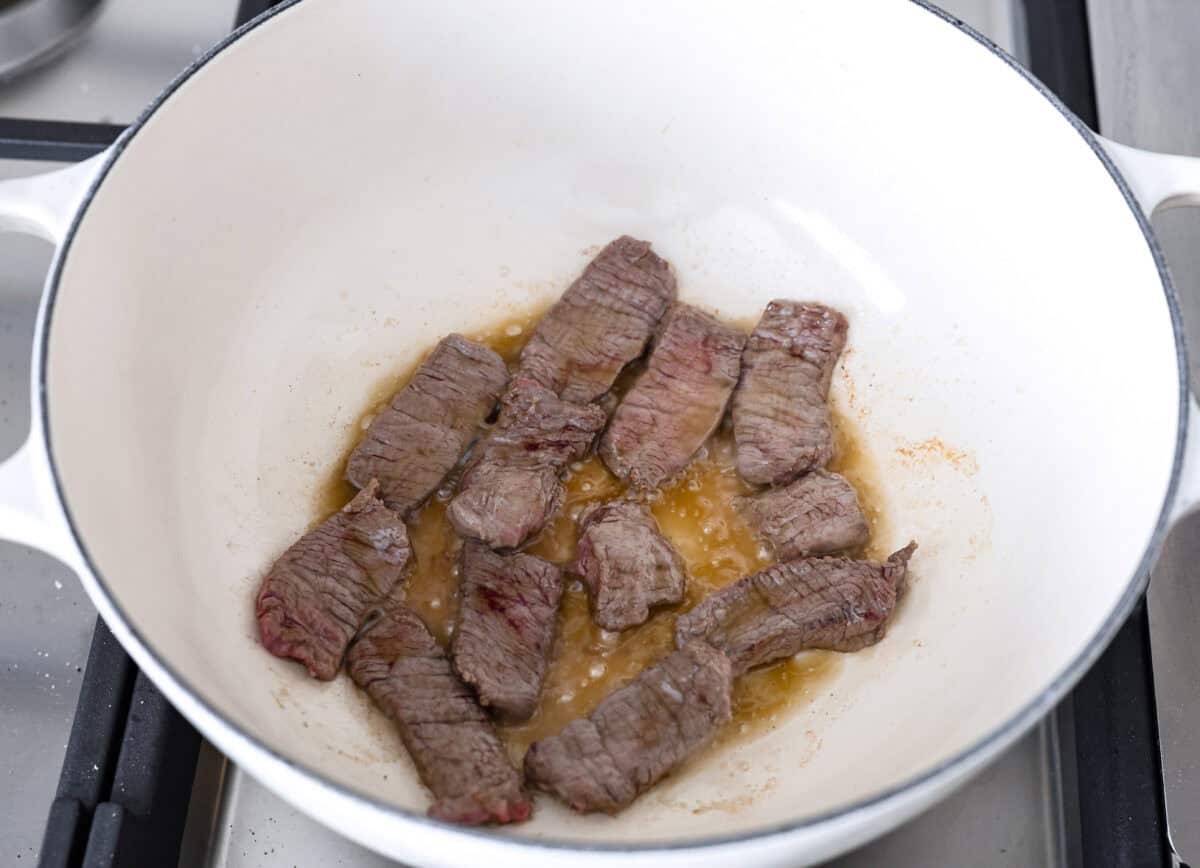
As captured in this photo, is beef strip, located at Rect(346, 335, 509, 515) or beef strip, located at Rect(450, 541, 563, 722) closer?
beef strip, located at Rect(450, 541, 563, 722)

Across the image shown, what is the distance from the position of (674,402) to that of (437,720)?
90 cm

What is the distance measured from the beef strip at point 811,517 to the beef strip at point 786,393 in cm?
6

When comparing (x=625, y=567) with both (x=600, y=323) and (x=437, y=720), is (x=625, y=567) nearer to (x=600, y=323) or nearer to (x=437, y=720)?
(x=437, y=720)

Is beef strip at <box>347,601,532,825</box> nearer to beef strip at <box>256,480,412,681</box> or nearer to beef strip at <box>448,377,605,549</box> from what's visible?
beef strip at <box>256,480,412,681</box>

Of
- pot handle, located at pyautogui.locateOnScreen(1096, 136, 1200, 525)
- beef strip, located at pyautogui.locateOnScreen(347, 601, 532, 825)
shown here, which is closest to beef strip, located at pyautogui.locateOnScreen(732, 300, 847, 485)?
pot handle, located at pyautogui.locateOnScreen(1096, 136, 1200, 525)

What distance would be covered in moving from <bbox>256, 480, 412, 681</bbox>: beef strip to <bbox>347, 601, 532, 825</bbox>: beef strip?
0.05m

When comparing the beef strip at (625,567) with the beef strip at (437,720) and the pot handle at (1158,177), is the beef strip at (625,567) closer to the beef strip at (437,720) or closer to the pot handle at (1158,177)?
the beef strip at (437,720)

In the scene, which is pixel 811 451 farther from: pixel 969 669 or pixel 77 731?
pixel 77 731

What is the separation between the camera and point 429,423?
2443 mm

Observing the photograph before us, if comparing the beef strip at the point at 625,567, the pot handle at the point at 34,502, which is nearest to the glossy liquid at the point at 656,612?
the beef strip at the point at 625,567

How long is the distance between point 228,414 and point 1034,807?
1.75m

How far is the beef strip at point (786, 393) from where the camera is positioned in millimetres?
2434

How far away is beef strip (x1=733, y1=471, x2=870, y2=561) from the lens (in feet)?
7.59

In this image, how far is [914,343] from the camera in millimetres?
2568
